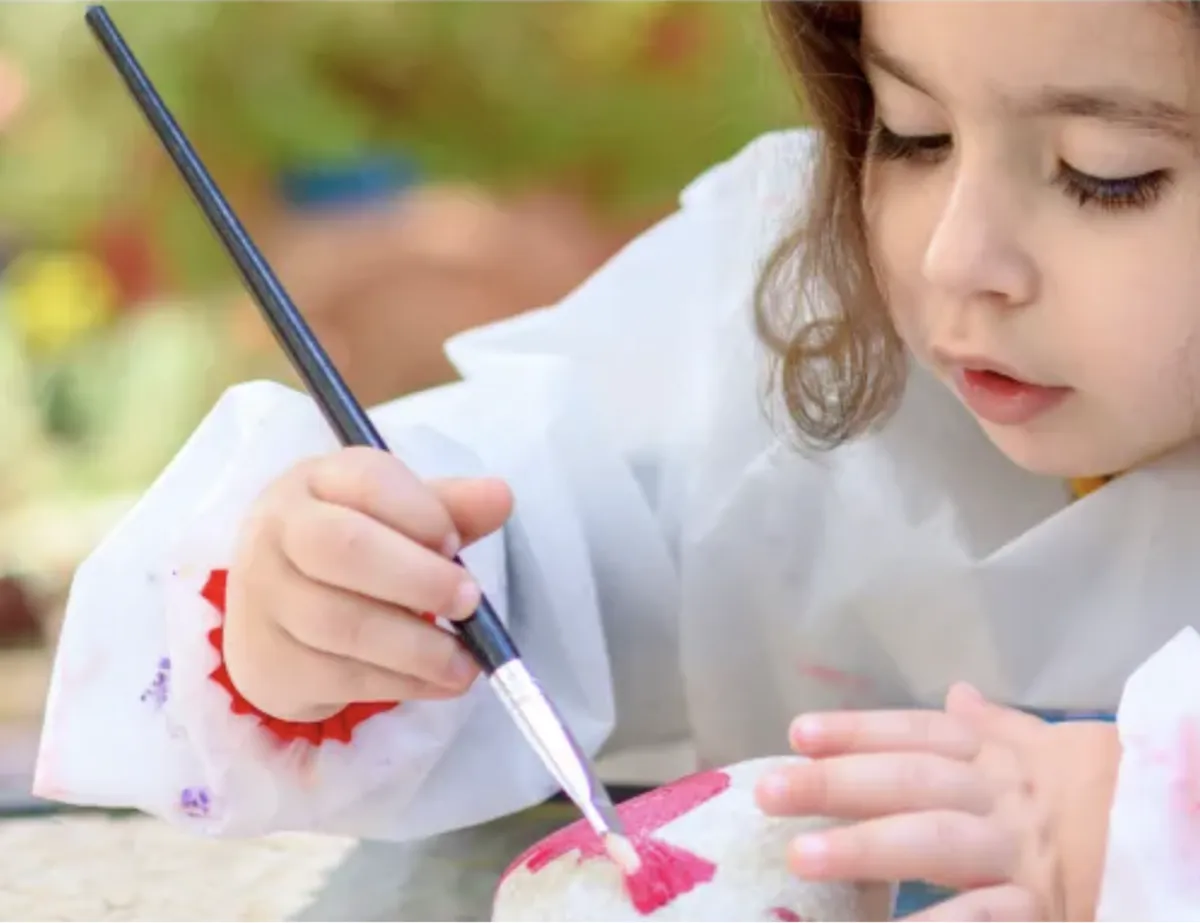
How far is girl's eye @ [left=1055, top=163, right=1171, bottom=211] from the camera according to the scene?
0.35 metres

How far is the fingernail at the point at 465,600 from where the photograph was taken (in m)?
0.35

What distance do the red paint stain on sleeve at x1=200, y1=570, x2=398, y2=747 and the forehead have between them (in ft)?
0.76

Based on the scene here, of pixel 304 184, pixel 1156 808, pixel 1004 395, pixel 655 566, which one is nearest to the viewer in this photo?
pixel 1156 808

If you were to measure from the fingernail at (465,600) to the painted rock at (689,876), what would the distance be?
56 millimetres

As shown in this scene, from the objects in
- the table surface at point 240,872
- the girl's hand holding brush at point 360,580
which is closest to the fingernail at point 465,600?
the girl's hand holding brush at point 360,580

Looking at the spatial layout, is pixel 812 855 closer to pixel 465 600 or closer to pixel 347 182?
pixel 465 600

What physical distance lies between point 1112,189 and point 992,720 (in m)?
0.13

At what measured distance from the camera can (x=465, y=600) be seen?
0.35 m

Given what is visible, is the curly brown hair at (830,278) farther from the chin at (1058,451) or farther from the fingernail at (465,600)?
the fingernail at (465,600)

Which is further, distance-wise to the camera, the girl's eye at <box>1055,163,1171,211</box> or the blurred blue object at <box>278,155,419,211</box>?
the blurred blue object at <box>278,155,419,211</box>

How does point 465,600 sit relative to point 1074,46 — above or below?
below

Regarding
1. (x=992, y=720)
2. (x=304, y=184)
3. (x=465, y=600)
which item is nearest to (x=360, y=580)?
(x=465, y=600)

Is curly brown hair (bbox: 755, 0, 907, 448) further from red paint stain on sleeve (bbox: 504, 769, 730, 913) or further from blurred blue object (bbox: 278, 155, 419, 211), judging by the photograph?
blurred blue object (bbox: 278, 155, 419, 211)

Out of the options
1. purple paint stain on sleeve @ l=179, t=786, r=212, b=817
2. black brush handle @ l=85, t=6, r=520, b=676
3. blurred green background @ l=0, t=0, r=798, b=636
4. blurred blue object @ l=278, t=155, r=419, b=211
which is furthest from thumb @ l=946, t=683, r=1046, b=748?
blurred blue object @ l=278, t=155, r=419, b=211
